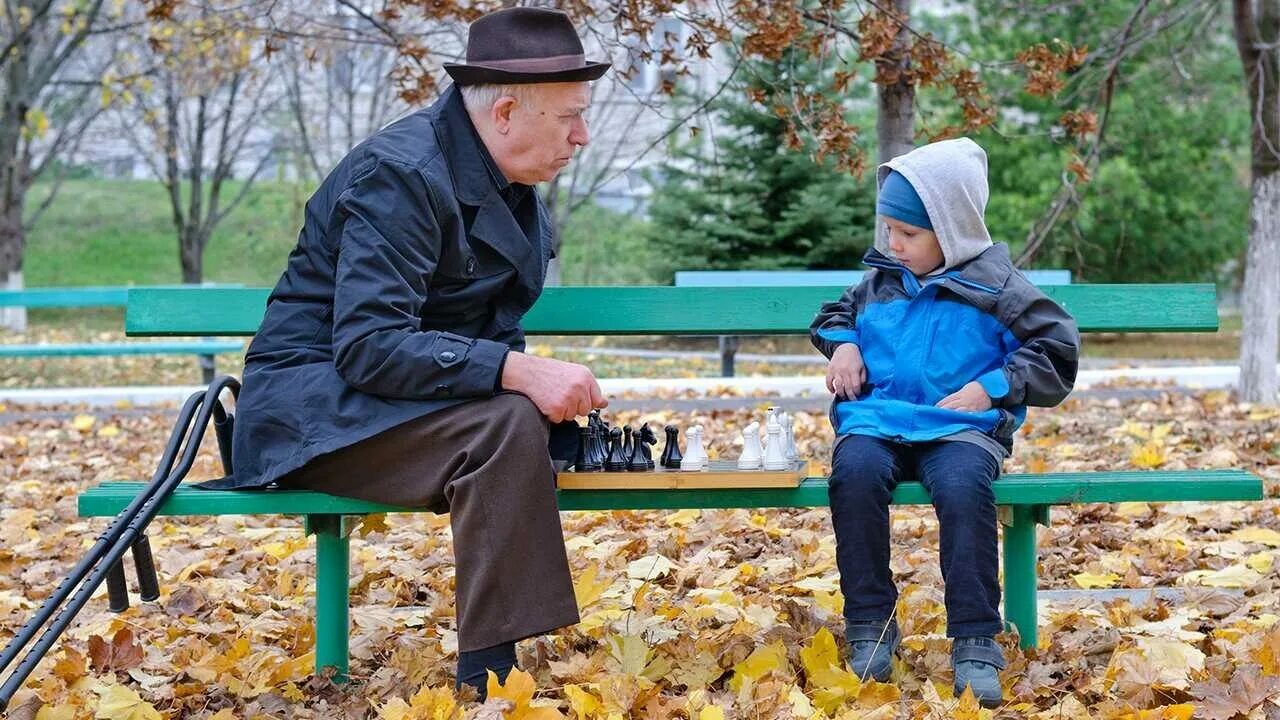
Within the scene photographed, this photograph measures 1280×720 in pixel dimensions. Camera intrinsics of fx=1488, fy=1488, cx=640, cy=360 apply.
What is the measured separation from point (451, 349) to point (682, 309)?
49.1 inches

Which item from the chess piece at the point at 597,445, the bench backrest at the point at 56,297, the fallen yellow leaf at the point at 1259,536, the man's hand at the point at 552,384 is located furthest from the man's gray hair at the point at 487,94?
the bench backrest at the point at 56,297

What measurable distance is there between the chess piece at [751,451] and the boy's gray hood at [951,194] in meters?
0.62

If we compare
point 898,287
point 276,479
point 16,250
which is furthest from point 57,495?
point 16,250

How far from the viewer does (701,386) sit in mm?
10352

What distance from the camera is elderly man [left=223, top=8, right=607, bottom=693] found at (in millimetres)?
3076

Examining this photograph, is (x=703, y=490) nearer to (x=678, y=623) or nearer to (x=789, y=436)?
(x=789, y=436)

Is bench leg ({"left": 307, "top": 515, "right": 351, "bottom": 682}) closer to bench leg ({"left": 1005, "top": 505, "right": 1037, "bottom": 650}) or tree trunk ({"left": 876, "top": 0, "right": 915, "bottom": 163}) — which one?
bench leg ({"left": 1005, "top": 505, "right": 1037, "bottom": 650})

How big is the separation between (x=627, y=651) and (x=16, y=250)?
18.7 m

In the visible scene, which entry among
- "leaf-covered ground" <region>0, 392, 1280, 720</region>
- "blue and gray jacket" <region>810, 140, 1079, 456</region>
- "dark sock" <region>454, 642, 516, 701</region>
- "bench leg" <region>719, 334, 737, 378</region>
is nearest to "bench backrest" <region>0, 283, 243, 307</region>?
"bench leg" <region>719, 334, 737, 378</region>

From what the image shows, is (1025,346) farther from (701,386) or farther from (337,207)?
(701,386)

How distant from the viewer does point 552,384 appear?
3.13 m

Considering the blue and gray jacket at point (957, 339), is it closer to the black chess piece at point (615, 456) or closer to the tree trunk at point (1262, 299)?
the black chess piece at point (615, 456)

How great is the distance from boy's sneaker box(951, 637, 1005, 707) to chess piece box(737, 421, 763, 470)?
589 millimetres

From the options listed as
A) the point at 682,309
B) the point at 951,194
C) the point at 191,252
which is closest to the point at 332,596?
the point at 682,309
